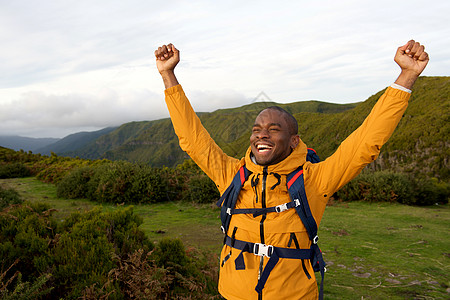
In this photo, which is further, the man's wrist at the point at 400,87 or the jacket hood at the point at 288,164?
the jacket hood at the point at 288,164

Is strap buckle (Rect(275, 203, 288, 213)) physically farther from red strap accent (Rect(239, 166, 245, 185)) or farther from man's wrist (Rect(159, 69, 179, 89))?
man's wrist (Rect(159, 69, 179, 89))

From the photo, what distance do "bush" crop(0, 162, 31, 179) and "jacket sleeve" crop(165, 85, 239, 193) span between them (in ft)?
51.1

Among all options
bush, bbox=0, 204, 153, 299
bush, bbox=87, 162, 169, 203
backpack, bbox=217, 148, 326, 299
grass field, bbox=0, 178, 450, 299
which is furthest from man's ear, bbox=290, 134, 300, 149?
bush, bbox=87, 162, 169, 203

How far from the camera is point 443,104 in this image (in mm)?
47062

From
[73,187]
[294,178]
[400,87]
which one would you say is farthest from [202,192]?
[400,87]

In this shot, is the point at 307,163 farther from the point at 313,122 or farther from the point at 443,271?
the point at 313,122

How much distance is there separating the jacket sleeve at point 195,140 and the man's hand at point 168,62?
0.29ft

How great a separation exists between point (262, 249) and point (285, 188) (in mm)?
516

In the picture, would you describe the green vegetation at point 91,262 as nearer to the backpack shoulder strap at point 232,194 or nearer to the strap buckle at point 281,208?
the backpack shoulder strap at point 232,194

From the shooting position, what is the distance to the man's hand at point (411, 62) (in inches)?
87.7

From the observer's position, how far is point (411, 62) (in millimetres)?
2268

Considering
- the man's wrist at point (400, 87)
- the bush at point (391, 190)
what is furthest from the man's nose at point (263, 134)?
the bush at point (391, 190)

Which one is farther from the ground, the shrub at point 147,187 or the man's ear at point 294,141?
the man's ear at point 294,141

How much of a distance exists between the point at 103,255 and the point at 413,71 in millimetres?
3506
